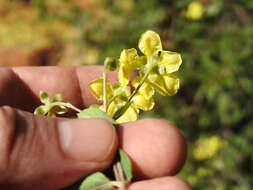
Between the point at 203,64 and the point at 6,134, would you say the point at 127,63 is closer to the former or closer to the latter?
the point at 6,134

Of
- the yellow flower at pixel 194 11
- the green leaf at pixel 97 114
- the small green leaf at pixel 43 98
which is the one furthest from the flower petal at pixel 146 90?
the yellow flower at pixel 194 11

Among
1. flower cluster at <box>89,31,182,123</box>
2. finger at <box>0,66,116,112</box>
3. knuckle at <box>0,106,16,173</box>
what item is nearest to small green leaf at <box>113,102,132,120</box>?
flower cluster at <box>89,31,182,123</box>

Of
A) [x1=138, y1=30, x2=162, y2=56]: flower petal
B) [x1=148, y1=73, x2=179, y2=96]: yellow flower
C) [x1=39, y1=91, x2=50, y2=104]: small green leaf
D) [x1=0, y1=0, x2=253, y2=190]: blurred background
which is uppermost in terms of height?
[x1=138, y1=30, x2=162, y2=56]: flower petal

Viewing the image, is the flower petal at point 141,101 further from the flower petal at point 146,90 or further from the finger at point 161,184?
the finger at point 161,184

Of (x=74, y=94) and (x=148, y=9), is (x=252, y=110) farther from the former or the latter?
(x=74, y=94)

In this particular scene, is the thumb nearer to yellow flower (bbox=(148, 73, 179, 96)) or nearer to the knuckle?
the knuckle
